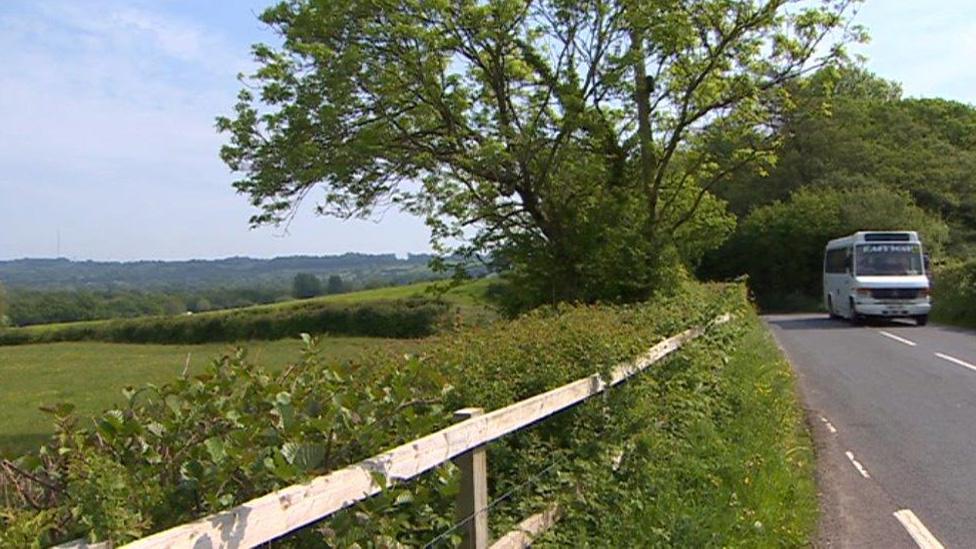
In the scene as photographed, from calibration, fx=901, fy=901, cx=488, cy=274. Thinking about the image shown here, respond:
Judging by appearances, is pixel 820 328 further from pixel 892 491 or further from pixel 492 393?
pixel 492 393

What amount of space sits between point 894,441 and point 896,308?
20775mm

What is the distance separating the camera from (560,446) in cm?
653

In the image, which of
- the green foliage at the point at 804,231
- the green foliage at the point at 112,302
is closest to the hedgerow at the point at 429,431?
the green foliage at the point at 804,231

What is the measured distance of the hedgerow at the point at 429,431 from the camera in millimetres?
3119

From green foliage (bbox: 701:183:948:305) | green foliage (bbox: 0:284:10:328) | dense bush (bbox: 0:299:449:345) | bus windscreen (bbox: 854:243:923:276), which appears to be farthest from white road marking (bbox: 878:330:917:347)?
green foliage (bbox: 0:284:10:328)

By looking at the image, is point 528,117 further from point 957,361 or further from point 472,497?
point 472,497

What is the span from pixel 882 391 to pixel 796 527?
8.28 meters

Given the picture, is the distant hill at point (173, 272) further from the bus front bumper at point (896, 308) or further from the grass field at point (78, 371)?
the bus front bumper at point (896, 308)

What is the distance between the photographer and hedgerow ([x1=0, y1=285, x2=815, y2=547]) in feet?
10.2

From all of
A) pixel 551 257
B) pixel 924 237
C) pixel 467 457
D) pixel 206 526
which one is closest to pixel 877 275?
pixel 551 257

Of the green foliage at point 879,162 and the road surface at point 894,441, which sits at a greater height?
the green foliage at point 879,162

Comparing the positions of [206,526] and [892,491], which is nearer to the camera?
[206,526]

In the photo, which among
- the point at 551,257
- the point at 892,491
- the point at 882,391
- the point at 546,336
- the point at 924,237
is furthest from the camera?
the point at 924,237

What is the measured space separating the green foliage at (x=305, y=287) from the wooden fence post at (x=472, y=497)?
78.5 meters
